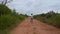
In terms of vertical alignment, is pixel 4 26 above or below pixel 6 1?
below

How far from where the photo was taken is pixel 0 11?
26.7 meters

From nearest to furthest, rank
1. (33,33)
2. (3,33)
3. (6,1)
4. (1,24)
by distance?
(3,33) < (33,33) < (1,24) < (6,1)

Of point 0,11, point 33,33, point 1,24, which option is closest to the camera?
point 33,33

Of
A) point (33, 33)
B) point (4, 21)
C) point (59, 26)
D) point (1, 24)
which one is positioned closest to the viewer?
point (33, 33)

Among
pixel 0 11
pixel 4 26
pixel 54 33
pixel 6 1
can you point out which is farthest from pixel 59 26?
pixel 6 1

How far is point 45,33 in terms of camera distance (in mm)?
16516

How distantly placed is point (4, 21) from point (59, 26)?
260 inches

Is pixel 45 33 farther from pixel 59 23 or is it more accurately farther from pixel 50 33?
pixel 59 23

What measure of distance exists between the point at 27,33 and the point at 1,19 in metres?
4.83

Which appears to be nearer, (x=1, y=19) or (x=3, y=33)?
(x=3, y=33)

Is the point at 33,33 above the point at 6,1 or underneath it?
underneath

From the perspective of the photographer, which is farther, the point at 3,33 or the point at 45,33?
the point at 45,33

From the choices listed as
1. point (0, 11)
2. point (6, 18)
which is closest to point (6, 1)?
point (0, 11)

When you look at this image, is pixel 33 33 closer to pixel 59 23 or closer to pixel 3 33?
pixel 3 33
